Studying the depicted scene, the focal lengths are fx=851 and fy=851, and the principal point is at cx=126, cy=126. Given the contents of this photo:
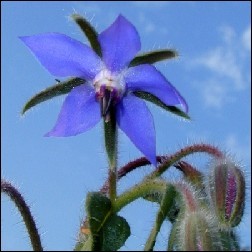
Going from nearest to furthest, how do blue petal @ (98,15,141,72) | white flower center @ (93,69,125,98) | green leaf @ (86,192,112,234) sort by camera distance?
green leaf @ (86,192,112,234) → blue petal @ (98,15,141,72) → white flower center @ (93,69,125,98)

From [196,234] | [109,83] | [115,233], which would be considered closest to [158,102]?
[109,83]

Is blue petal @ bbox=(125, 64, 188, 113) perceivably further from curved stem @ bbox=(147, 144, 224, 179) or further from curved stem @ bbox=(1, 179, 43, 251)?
curved stem @ bbox=(1, 179, 43, 251)

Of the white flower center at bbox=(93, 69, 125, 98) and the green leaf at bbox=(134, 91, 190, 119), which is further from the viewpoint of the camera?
the white flower center at bbox=(93, 69, 125, 98)

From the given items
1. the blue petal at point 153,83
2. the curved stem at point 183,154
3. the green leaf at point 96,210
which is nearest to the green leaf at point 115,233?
the green leaf at point 96,210

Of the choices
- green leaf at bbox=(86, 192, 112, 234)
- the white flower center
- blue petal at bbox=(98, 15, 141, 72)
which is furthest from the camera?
the white flower center

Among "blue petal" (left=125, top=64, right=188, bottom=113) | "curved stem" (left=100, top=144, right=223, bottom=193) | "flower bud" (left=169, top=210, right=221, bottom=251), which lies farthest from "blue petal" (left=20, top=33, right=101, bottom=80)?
"flower bud" (left=169, top=210, right=221, bottom=251)

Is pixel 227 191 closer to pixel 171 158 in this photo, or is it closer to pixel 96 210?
pixel 171 158

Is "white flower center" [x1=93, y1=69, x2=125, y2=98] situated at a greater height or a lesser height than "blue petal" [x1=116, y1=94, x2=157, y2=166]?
greater
